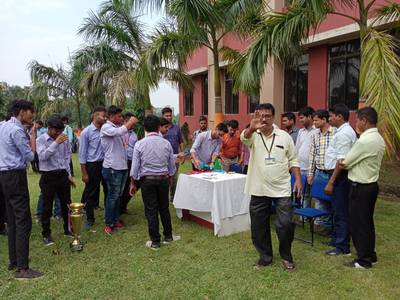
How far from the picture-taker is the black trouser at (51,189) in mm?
4918

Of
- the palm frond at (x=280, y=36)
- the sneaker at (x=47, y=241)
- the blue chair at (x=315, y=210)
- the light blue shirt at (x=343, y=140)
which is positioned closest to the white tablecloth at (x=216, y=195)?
the blue chair at (x=315, y=210)

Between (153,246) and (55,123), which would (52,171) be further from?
(153,246)

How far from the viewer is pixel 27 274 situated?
156 inches

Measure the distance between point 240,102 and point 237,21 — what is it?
708 cm

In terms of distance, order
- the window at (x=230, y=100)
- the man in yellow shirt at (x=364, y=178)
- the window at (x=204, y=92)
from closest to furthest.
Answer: the man in yellow shirt at (x=364, y=178), the window at (x=230, y=100), the window at (x=204, y=92)

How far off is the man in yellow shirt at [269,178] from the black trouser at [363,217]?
0.60 metres

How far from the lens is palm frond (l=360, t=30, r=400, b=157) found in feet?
15.2

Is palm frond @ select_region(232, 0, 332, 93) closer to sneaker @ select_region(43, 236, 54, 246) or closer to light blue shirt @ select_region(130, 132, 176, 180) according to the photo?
light blue shirt @ select_region(130, 132, 176, 180)

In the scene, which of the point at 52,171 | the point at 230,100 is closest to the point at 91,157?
the point at 52,171

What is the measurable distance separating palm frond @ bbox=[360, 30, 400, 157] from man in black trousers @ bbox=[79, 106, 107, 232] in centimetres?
393

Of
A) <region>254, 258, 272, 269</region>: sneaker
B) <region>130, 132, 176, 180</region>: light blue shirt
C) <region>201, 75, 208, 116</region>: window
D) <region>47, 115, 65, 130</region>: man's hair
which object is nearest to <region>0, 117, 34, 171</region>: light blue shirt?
<region>47, 115, 65, 130</region>: man's hair

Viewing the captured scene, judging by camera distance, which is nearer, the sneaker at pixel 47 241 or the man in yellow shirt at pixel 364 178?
the man in yellow shirt at pixel 364 178

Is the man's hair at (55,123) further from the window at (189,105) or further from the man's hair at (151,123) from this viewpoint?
the window at (189,105)

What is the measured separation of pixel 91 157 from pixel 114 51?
8.68 metres
